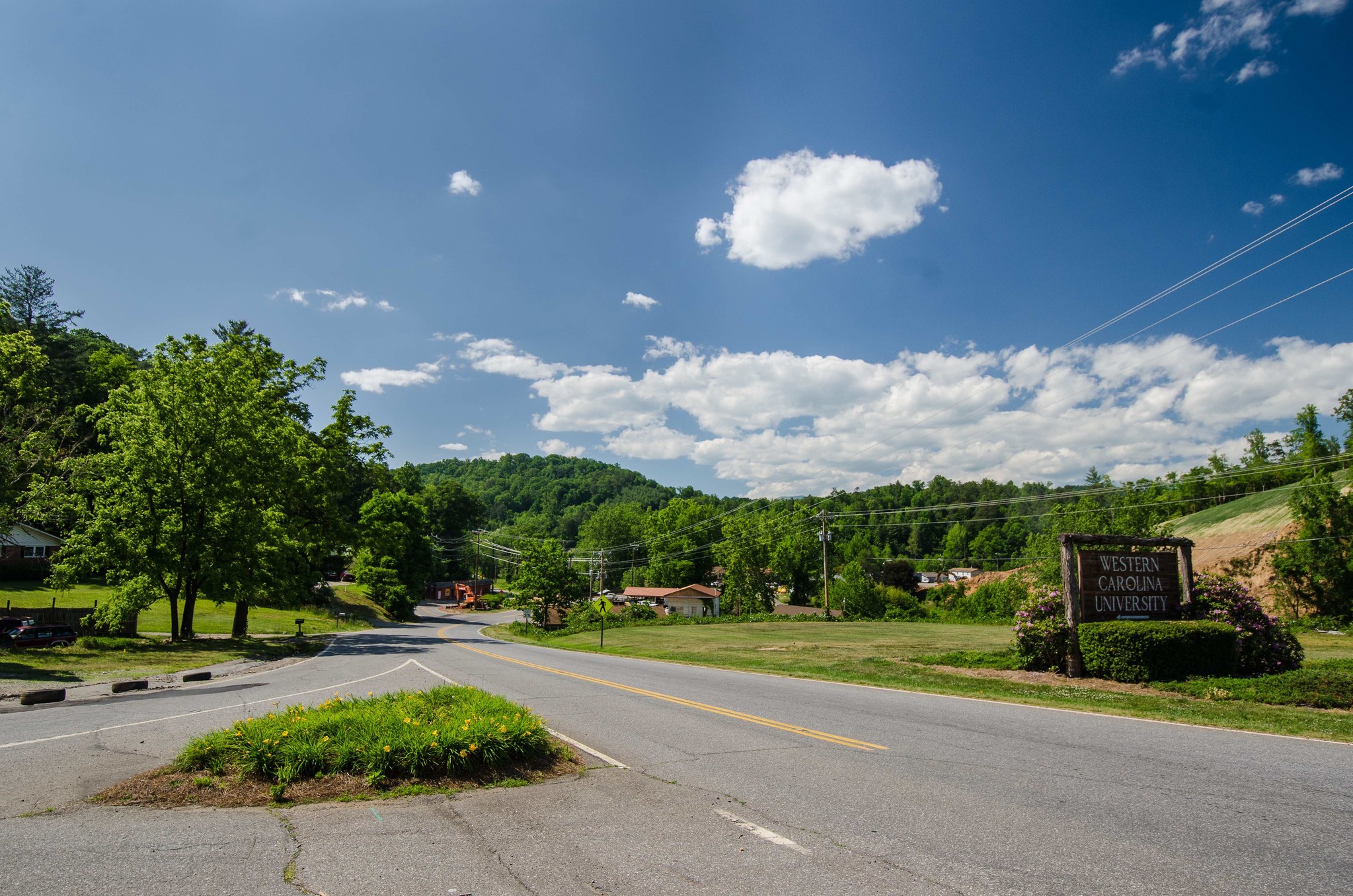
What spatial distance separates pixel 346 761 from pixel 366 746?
210mm

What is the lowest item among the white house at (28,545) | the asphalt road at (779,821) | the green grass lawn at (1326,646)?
the green grass lawn at (1326,646)

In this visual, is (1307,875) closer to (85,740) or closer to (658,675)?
(85,740)

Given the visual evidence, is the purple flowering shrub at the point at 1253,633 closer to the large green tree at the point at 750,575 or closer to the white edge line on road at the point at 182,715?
the white edge line on road at the point at 182,715

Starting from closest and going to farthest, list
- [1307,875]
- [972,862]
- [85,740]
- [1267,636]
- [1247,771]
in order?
1. [1307,875]
2. [972,862]
3. [1247,771]
4. [85,740]
5. [1267,636]

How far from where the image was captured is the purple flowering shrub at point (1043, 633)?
15641mm

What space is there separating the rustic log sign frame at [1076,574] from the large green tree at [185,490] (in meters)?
30.3

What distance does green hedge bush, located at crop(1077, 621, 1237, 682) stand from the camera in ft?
44.8

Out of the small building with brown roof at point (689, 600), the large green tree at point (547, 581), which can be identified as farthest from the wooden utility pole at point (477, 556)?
the large green tree at point (547, 581)

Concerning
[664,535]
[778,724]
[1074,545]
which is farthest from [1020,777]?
[664,535]

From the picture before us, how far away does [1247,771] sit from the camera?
6.68 m

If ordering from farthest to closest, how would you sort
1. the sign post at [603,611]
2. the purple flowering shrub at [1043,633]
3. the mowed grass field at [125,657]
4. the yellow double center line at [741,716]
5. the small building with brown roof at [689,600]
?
the small building with brown roof at [689,600] → the sign post at [603,611] → the mowed grass field at [125,657] → the purple flowering shrub at [1043,633] → the yellow double center line at [741,716]

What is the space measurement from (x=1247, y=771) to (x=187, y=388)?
1403 inches

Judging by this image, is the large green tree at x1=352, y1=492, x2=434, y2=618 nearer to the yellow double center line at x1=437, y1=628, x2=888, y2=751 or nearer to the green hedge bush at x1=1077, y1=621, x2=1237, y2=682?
the yellow double center line at x1=437, y1=628, x2=888, y2=751

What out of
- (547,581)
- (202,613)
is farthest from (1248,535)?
(202,613)
